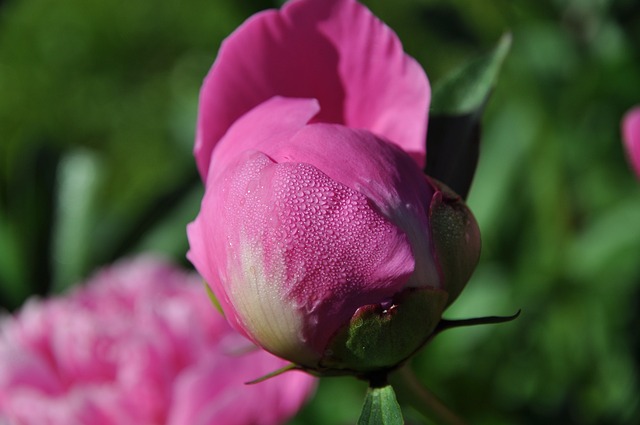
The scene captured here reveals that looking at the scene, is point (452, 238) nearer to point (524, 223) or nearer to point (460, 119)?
point (460, 119)

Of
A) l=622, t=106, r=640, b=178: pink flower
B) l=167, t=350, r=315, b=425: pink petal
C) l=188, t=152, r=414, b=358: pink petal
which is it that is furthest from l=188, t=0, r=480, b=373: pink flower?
l=167, t=350, r=315, b=425: pink petal

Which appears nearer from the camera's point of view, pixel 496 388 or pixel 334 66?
pixel 334 66

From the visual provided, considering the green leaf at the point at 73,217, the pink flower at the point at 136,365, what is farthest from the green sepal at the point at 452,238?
the green leaf at the point at 73,217

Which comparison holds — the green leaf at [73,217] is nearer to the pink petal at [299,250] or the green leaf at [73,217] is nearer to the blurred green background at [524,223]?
the blurred green background at [524,223]

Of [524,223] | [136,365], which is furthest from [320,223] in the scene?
[524,223]

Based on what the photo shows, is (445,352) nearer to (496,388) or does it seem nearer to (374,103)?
(496,388)

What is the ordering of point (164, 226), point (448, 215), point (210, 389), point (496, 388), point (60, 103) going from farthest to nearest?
1. point (60, 103)
2. point (164, 226)
3. point (496, 388)
4. point (210, 389)
5. point (448, 215)

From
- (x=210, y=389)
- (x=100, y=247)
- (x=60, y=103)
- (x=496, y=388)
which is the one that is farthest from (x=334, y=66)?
(x=60, y=103)
